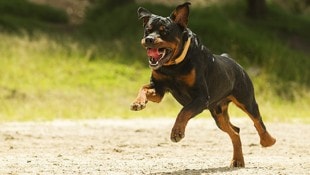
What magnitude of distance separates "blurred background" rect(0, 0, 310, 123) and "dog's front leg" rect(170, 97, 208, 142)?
8.43 m

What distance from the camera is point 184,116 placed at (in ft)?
26.7

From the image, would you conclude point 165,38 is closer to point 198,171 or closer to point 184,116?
point 184,116

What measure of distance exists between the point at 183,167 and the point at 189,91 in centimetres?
110

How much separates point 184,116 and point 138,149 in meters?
3.56

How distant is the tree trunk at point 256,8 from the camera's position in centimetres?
2662

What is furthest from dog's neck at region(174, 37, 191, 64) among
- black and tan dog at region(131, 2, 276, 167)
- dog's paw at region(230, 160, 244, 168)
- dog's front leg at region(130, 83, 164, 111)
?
dog's paw at region(230, 160, 244, 168)

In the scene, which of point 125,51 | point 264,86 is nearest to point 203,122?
point 264,86

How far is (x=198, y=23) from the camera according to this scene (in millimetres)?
24234

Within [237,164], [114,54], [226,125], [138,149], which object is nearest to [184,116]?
[226,125]

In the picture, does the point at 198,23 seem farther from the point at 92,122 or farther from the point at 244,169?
the point at 244,169

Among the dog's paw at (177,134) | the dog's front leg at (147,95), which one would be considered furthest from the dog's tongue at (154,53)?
the dog's paw at (177,134)

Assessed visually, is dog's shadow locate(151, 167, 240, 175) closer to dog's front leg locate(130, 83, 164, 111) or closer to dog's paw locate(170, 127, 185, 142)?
dog's paw locate(170, 127, 185, 142)

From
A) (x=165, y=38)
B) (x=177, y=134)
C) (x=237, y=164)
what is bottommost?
(x=237, y=164)

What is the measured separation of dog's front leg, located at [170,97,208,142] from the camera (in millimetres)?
8039
